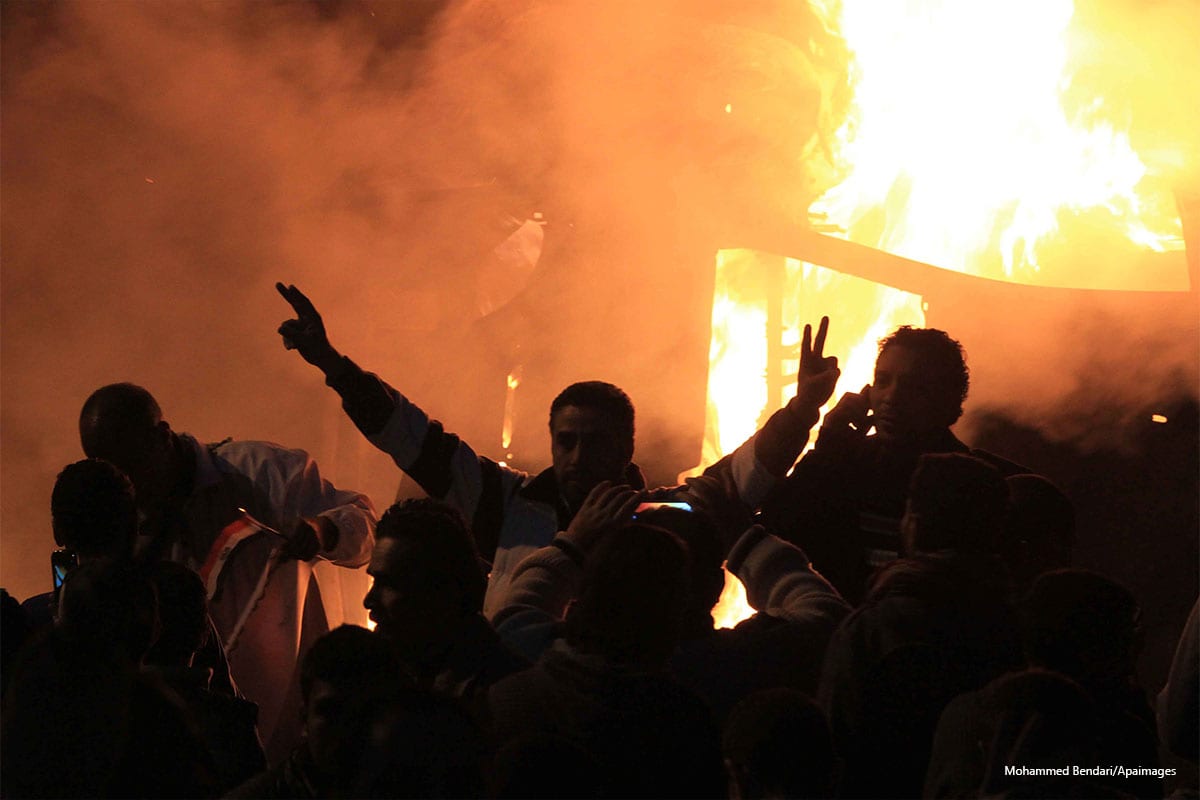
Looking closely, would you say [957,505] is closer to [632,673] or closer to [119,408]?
[632,673]

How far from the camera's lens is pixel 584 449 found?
3.60 metres

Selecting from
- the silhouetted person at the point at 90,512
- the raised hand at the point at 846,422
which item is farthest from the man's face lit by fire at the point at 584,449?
the silhouetted person at the point at 90,512

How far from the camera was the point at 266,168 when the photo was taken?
6824mm

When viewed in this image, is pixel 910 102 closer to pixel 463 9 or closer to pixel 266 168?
pixel 463 9

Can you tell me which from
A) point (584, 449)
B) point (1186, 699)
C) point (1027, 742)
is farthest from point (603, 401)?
point (1027, 742)

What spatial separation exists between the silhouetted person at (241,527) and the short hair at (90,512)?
1.99ft

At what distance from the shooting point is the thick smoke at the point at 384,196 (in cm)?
666

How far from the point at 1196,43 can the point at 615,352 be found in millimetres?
2905

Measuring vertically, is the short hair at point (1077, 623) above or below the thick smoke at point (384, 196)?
below

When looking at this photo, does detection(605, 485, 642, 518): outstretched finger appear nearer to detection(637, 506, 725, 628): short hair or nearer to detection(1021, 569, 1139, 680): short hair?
detection(637, 506, 725, 628): short hair

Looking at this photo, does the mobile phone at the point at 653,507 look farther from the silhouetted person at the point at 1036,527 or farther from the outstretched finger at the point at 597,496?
the silhouetted person at the point at 1036,527

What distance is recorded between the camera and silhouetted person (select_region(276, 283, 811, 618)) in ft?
11.9

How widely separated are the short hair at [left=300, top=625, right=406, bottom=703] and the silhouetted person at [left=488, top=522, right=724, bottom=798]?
7.6 inches

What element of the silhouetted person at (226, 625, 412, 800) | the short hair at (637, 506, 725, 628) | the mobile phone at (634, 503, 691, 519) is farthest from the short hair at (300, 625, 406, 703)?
the mobile phone at (634, 503, 691, 519)
